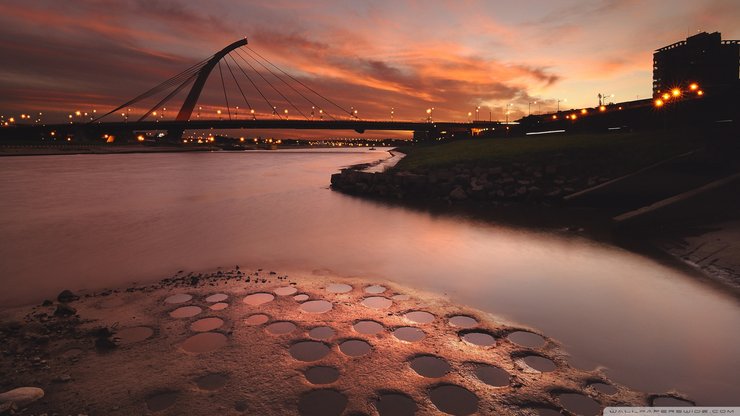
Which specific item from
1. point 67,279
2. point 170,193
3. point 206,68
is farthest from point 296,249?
point 206,68

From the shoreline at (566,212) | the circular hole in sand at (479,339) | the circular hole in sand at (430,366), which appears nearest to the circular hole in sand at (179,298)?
the circular hole in sand at (430,366)

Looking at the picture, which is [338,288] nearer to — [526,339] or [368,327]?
[368,327]

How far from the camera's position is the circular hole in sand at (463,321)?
5.52 metres

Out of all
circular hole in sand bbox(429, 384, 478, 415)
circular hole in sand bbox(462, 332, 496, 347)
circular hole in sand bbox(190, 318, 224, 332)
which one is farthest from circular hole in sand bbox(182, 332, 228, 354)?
circular hole in sand bbox(462, 332, 496, 347)

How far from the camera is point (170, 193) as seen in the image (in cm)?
2505

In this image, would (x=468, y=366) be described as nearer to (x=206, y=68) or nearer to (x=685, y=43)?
(x=206, y=68)

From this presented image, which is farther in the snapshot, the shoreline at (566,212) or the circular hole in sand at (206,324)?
the shoreline at (566,212)

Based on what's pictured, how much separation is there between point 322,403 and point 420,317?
243 cm

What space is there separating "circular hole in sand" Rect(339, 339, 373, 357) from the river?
8.03 ft

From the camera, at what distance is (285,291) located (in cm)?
687

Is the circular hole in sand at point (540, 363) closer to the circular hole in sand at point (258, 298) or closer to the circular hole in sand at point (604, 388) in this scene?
the circular hole in sand at point (604, 388)

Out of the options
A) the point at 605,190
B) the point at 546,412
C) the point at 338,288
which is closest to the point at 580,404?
the point at 546,412

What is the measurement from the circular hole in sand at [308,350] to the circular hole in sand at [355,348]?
0.71 ft

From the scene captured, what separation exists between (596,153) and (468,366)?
2089cm
